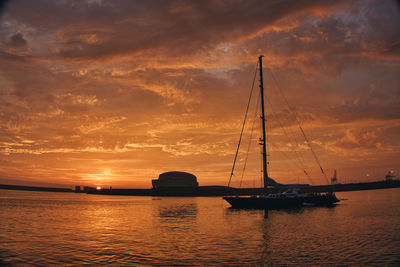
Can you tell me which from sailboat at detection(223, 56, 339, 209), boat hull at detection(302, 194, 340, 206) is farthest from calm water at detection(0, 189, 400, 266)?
boat hull at detection(302, 194, 340, 206)

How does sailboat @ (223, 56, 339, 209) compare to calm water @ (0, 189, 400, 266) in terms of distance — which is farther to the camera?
sailboat @ (223, 56, 339, 209)

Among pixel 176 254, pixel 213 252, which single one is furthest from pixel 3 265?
pixel 213 252

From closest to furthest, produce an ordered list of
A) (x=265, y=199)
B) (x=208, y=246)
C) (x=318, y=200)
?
1. (x=208, y=246)
2. (x=265, y=199)
3. (x=318, y=200)

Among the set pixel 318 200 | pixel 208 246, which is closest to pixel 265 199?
pixel 318 200

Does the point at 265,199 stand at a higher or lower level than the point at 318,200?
higher

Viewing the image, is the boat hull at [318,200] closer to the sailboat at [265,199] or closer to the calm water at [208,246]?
the sailboat at [265,199]

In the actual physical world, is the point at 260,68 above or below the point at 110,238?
above

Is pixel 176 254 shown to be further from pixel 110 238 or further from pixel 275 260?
pixel 110 238

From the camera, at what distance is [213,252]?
2720cm

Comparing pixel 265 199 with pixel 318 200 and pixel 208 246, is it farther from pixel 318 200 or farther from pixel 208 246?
pixel 208 246

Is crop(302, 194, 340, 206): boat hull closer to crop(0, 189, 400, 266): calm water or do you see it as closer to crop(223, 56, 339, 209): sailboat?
crop(223, 56, 339, 209): sailboat

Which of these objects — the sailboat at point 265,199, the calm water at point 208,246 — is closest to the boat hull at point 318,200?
the sailboat at point 265,199

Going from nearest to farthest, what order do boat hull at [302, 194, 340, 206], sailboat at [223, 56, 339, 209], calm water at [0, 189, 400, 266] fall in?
1. calm water at [0, 189, 400, 266]
2. sailboat at [223, 56, 339, 209]
3. boat hull at [302, 194, 340, 206]

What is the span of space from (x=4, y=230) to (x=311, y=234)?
3789cm
